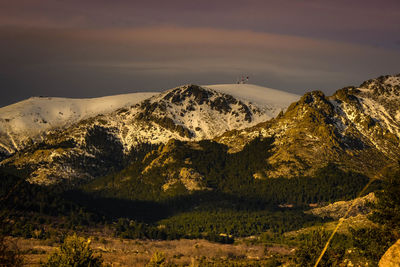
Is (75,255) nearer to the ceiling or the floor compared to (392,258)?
nearer to the floor

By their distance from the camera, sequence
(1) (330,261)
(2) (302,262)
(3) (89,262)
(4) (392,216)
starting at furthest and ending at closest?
1. (2) (302,262)
2. (1) (330,261)
3. (3) (89,262)
4. (4) (392,216)

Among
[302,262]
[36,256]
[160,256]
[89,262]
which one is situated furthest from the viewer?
[36,256]

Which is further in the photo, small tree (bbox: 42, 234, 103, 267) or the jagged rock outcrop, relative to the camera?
small tree (bbox: 42, 234, 103, 267)

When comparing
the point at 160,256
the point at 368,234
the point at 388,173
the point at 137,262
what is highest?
the point at 388,173

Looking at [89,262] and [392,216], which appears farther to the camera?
[89,262]

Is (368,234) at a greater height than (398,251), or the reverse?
(398,251)

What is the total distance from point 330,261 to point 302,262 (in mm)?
8134

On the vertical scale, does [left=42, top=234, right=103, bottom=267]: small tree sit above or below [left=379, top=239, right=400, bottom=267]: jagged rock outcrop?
below

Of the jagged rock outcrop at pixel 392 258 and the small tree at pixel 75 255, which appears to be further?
the small tree at pixel 75 255

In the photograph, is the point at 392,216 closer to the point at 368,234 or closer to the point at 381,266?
the point at 368,234

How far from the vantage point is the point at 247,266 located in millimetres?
183125

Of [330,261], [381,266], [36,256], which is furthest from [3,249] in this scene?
[36,256]

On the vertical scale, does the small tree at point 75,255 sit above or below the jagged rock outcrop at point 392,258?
below

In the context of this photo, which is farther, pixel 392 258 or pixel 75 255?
pixel 75 255
